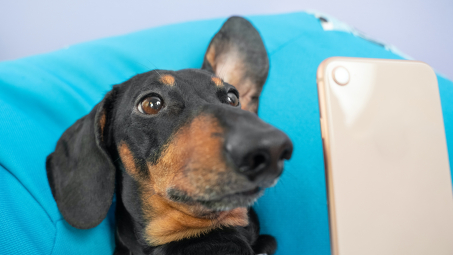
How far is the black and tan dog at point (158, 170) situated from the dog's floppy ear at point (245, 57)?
34 centimetres

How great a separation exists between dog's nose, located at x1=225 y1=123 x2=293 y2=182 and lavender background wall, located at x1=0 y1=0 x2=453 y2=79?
2.86 metres

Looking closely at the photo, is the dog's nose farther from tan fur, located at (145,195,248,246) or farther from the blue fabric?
the blue fabric

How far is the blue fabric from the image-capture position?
1270 mm

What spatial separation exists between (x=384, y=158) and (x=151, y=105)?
1.08m

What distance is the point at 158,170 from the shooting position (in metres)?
1.28

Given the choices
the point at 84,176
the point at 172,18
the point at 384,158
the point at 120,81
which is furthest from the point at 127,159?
the point at 172,18

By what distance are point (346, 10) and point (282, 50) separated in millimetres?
1923

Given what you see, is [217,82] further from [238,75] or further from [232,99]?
[238,75]

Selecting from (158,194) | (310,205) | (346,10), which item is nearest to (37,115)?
(158,194)

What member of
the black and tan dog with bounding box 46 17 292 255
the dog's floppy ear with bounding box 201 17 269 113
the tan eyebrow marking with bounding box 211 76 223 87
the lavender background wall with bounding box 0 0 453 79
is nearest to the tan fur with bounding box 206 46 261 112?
the dog's floppy ear with bounding box 201 17 269 113

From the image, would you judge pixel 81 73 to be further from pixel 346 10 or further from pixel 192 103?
pixel 346 10

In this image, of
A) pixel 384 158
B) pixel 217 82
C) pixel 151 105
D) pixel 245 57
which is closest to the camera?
pixel 384 158

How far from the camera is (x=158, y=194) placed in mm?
1382

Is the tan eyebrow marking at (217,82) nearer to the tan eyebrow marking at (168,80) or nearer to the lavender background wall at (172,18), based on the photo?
the tan eyebrow marking at (168,80)
